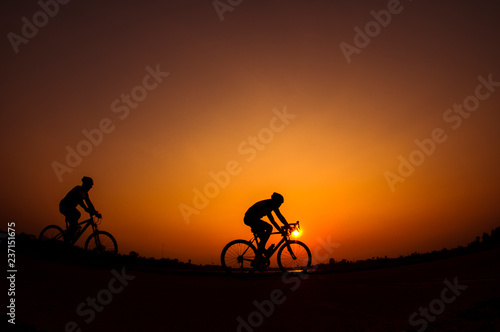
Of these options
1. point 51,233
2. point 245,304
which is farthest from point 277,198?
point 51,233

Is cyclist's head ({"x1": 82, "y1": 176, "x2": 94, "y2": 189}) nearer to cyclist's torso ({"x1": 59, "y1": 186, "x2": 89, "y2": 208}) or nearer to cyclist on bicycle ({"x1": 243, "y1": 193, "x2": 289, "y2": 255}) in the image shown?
cyclist's torso ({"x1": 59, "y1": 186, "x2": 89, "y2": 208})

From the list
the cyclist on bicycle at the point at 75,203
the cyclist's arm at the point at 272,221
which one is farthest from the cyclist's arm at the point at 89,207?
the cyclist's arm at the point at 272,221

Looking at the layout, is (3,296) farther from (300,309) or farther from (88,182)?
(88,182)

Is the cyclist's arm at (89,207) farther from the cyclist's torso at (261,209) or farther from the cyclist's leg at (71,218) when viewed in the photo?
the cyclist's torso at (261,209)

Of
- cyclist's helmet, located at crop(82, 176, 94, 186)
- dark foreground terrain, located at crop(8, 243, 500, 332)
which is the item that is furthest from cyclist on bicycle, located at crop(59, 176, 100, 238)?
dark foreground terrain, located at crop(8, 243, 500, 332)

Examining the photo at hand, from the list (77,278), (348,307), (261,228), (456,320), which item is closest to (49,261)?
(77,278)

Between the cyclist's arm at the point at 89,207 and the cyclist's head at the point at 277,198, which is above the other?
the cyclist's arm at the point at 89,207

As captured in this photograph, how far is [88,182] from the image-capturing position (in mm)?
9625

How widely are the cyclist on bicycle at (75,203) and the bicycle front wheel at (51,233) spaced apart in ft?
3.34

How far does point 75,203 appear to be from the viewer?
31.5ft

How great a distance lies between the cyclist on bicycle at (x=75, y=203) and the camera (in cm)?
957

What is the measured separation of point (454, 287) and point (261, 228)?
4.50 m
